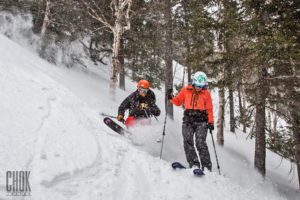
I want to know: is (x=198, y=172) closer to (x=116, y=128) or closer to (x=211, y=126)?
(x=211, y=126)

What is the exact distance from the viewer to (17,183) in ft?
17.0

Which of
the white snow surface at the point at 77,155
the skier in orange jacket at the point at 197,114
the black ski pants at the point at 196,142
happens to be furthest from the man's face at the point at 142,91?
the black ski pants at the point at 196,142

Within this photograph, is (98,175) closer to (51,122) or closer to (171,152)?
(51,122)

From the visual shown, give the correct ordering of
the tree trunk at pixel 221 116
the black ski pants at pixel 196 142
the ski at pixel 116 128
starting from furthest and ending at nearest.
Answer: the tree trunk at pixel 221 116, the ski at pixel 116 128, the black ski pants at pixel 196 142

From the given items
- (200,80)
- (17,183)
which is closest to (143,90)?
(200,80)

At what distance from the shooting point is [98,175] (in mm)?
6312

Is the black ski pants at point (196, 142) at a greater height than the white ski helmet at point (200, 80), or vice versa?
the white ski helmet at point (200, 80)

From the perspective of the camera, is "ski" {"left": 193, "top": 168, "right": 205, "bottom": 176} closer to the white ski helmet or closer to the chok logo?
the white ski helmet

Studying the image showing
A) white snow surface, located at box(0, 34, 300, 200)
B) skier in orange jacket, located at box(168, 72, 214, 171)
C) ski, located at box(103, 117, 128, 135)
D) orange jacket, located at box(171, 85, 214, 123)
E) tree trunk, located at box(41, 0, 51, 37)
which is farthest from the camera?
tree trunk, located at box(41, 0, 51, 37)

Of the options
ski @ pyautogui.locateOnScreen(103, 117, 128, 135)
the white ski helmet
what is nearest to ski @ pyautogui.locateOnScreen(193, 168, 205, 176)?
the white ski helmet

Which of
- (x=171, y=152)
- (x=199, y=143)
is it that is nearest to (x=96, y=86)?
(x=171, y=152)

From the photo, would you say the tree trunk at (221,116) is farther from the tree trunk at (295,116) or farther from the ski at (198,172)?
the ski at (198,172)

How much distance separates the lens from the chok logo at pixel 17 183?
5020mm

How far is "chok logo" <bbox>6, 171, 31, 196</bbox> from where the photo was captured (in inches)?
198
